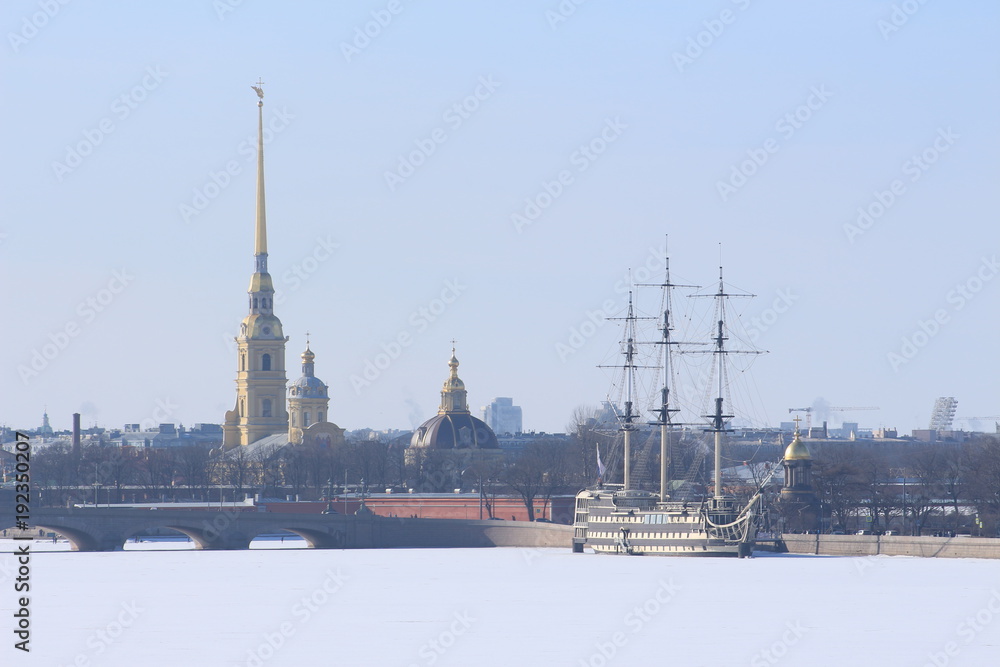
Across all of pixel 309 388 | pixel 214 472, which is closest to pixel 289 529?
pixel 214 472

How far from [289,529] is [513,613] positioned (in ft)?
134

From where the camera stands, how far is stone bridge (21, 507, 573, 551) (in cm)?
8281

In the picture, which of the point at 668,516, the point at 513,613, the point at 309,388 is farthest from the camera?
the point at 309,388

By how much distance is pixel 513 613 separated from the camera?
47094mm

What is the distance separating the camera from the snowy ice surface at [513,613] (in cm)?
3834

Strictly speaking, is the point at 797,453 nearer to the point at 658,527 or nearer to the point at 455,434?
the point at 658,527

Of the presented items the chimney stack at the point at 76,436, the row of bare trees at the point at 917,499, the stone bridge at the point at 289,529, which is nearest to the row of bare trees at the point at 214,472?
the chimney stack at the point at 76,436

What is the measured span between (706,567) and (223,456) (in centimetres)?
7104

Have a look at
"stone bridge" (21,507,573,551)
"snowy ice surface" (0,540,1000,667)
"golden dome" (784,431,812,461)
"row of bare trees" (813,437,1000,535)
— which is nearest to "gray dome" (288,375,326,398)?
"stone bridge" (21,507,573,551)

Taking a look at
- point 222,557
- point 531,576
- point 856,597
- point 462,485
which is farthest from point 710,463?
point 856,597

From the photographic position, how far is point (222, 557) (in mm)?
77062

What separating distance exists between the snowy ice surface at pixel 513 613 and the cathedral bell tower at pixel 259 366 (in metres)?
63.2

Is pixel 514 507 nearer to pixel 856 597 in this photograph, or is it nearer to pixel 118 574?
pixel 118 574

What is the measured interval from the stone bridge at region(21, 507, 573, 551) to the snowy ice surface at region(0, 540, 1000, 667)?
37.9ft
